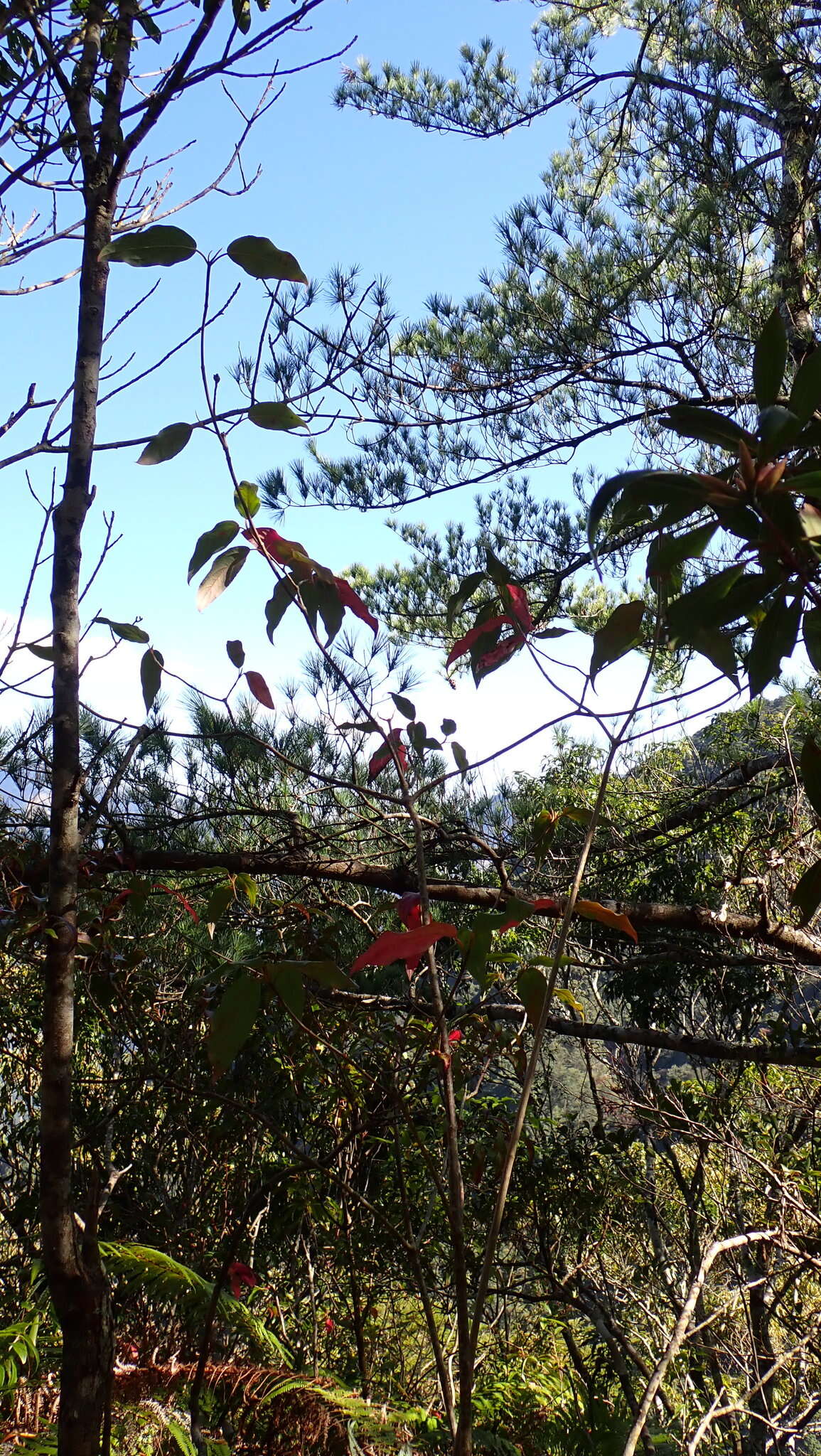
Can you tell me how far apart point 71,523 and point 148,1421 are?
4.30 ft

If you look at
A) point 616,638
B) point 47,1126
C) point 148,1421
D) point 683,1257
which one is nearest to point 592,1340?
point 683,1257

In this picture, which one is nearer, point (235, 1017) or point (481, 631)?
point (235, 1017)

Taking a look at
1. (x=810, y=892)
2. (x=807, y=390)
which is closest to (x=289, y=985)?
(x=810, y=892)

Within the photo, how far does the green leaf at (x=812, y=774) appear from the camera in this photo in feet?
1.88

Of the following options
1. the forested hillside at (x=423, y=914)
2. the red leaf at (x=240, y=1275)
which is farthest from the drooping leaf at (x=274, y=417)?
the red leaf at (x=240, y=1275)

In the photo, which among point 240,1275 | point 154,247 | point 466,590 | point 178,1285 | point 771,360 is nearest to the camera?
point 771,360

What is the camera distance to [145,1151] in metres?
2.99

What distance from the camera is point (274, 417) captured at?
2.49 ft

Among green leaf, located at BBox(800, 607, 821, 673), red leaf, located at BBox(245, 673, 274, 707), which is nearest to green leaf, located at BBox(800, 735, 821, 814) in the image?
green leaf, located at BBox(800, 607, 821, 673)

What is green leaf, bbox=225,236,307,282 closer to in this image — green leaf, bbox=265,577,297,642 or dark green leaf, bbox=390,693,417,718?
green leaf, bbox=265,577,297,642

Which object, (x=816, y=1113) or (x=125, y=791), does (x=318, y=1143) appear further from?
(x=816, y=1113)

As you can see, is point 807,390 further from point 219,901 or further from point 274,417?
point 219,901

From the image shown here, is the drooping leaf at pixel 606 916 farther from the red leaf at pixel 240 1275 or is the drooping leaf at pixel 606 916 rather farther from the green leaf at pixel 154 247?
the red leaf at pixel 240 1275

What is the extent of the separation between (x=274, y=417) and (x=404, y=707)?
394mm
